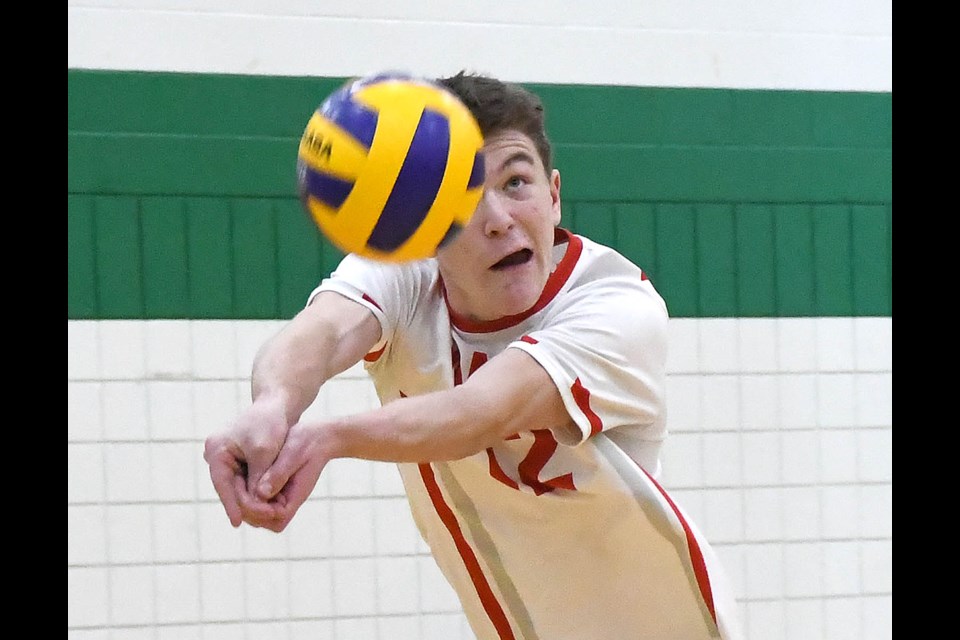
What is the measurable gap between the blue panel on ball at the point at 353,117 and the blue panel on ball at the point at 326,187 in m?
0.08

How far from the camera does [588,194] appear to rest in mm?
4438

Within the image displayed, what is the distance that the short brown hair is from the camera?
8.58 feet

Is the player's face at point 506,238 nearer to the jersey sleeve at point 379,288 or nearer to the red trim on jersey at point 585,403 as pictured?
the jersey sleeve at point 379,288

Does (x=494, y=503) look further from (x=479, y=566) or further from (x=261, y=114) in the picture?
(x=261, y=114)

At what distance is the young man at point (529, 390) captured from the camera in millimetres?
2484

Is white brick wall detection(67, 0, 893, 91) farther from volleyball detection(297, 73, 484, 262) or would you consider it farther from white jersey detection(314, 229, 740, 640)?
volleyball detection(297, 73, 484, 262)

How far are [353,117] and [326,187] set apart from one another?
0.13m

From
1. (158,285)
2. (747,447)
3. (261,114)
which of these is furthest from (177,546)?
(747,447)

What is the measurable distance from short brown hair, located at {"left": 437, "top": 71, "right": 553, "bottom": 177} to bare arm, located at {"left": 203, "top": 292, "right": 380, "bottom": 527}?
458mm

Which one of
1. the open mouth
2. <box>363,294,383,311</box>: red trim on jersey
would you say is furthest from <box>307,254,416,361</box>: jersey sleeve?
the open mouth

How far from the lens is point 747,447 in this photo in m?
4.60

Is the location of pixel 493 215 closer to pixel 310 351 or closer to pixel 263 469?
pixel 310 351

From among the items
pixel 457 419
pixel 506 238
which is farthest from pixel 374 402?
pixel 457 419

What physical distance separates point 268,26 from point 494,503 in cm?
204
